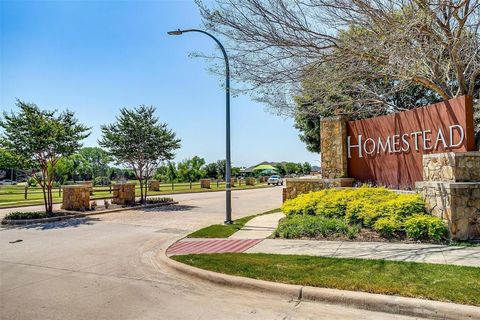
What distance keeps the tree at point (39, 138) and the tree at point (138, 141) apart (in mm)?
4177

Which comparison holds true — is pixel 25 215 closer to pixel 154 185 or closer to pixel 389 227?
pixel 389 227

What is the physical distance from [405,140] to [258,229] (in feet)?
17.7

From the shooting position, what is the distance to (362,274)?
5.93 meters

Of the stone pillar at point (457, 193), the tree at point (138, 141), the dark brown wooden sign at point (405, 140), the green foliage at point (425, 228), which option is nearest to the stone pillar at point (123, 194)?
the tree at point (138, 141)

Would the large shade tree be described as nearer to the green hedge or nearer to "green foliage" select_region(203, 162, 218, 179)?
the green hedge

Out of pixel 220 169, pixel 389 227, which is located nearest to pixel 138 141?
pixel 389 227

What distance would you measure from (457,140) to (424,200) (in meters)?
1.86

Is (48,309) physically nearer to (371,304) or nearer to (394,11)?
(371,304)

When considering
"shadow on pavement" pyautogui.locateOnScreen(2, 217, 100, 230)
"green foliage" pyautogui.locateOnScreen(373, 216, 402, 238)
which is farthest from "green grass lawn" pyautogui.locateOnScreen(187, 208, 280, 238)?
"shadow on pavement" pyautogui.locateOnScreen(2, 217, 100, 230)

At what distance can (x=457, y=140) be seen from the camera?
9.64 meters

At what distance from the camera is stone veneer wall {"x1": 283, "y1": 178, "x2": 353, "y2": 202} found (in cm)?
1403

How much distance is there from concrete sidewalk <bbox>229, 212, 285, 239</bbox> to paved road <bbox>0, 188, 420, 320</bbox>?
2.10 meters

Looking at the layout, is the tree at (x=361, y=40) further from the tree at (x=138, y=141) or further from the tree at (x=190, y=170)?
the tree at (x=190, y=170)

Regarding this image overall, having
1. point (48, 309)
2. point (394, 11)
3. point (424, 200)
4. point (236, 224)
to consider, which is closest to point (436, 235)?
point (424, 200)
